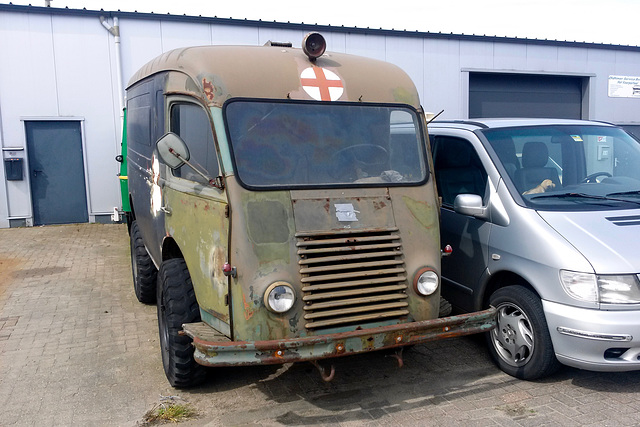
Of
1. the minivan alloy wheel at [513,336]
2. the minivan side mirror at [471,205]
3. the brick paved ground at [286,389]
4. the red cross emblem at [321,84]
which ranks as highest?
the red cross emblem at [321,84]

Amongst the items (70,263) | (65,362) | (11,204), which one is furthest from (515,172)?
(11,204)

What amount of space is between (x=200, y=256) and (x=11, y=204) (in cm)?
922

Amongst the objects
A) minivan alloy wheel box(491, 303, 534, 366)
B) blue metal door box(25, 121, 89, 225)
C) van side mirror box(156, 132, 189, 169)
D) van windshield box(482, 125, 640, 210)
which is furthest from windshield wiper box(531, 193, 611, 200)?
blue metal door box(25, 121, 89, 225)

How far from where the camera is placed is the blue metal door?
11438mm

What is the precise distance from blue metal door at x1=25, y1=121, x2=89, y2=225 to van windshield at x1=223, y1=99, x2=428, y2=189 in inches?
352

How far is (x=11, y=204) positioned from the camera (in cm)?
1136

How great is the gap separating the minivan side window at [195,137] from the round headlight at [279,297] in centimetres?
95

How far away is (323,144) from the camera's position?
13.4 ft

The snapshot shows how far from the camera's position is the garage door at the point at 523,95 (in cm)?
1448

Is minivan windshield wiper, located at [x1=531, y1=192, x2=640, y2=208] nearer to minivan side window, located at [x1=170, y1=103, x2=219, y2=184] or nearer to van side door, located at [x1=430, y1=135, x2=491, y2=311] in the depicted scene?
van side door, located at [x1=430, y1=135, x2=491, y2=311]

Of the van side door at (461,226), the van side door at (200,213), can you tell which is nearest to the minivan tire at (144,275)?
the van side door at (200,213)

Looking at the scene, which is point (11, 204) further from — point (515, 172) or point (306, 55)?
point (515, 172)

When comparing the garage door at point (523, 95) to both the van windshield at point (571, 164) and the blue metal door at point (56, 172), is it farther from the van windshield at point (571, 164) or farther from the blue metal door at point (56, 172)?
the blue metal door at point (56, 172)

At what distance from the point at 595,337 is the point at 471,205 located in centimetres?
141
